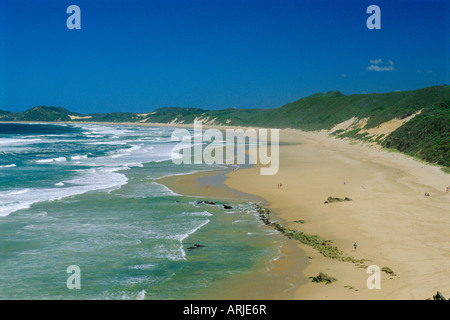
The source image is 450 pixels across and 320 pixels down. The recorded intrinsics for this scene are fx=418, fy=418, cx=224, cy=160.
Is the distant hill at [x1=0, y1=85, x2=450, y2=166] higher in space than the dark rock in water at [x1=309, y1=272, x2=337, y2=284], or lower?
higher

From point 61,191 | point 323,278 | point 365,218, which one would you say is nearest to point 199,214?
point 365,218

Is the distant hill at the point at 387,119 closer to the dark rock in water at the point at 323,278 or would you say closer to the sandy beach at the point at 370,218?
the sandy beach at the point at 370,218

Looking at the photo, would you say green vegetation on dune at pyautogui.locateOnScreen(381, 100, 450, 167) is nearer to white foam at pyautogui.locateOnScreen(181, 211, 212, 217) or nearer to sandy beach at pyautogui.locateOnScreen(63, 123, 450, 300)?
sandy beach at pyautogui.locateOnScreen(63, 123, 450, 300)

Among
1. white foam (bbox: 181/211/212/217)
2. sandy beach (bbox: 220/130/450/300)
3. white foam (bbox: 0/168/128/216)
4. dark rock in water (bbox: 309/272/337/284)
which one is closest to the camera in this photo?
sandy beach (bbox: 220/130/450/300)

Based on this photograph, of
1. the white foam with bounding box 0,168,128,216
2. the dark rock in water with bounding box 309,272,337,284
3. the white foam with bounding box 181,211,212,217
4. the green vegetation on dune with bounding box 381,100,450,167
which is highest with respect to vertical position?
the green vegetation on dune with bounding box 381,100,450,167

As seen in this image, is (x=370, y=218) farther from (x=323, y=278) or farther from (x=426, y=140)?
(x=426, y=140)

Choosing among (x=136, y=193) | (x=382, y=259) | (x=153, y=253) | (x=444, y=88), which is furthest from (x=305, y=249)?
(x=444, y=88)

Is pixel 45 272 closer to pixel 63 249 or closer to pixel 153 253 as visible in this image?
pixel 63 249

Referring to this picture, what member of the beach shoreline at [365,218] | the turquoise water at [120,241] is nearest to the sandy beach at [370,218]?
the beach shoreline at [365,218]

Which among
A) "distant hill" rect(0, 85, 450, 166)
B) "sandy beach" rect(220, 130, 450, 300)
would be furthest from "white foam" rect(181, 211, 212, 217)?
"distant hill" rect(0, 85, 450, 166)
